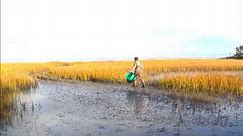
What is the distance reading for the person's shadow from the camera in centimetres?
1424

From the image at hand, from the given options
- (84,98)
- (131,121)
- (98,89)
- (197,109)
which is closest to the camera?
(131,121)

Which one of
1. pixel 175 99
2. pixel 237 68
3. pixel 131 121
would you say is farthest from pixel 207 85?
pixel 237 68

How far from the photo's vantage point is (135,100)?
16.5 meters

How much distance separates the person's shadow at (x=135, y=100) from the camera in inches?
561

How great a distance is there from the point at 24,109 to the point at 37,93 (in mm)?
5732

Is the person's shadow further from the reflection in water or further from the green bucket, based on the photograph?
the reflection in water

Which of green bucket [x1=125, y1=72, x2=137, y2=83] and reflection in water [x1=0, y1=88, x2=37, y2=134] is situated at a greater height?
green bucket [x1=125, y1=72, x2=137, y2=83]

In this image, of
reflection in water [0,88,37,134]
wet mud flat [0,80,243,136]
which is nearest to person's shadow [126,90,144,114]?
wet mud flat [0,80,243,136]

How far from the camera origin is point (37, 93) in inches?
765

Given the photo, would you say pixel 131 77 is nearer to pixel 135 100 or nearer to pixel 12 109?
pixel 135 100

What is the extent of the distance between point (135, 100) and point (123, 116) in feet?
12.8

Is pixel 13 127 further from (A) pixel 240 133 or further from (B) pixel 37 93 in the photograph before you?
(B) pixel 37 93

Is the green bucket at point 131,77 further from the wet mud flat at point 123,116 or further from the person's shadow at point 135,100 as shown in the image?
the wet mud flat at point 123,116

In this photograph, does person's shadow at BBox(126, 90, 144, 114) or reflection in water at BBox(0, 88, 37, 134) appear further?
person's shadow at BBox(126, 90, 144, 114)
